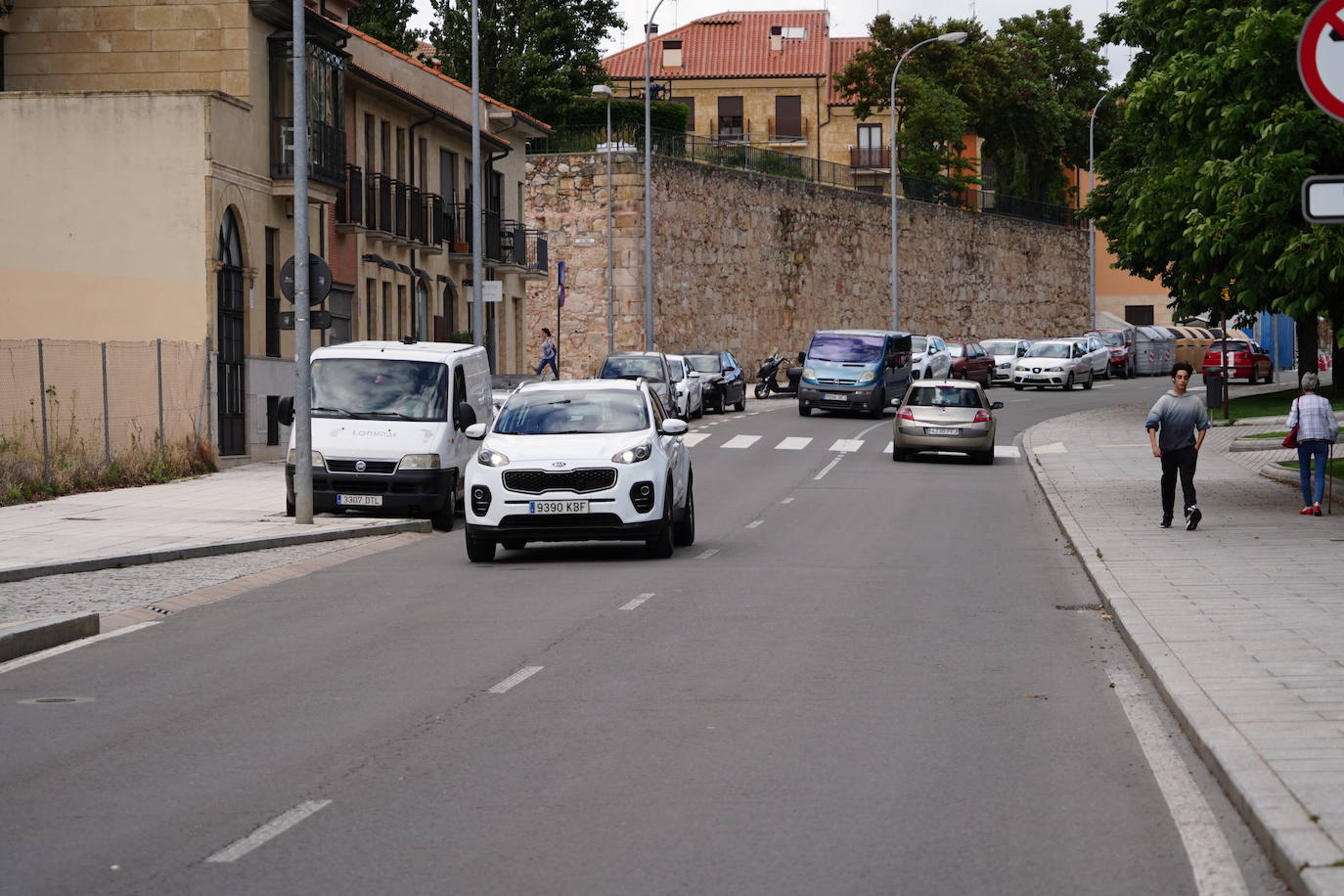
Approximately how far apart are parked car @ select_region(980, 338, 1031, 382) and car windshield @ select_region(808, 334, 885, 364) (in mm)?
18547

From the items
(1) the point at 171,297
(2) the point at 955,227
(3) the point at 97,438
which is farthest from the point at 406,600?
(2) the point at 955,227

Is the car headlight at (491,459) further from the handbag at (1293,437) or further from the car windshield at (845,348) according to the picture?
the car windshield at (845,348)

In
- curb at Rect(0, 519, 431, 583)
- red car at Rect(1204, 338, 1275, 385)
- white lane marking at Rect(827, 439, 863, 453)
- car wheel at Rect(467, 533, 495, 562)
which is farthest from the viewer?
red car at Rect(1204, 338, 1275, 385)

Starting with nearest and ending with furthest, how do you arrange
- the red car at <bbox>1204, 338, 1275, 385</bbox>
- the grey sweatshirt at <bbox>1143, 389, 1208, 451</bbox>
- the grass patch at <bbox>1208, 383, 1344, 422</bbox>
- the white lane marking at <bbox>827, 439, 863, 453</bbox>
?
the grey sweatshirt at <bbox>1143, 389, 1208, 451</bbox>
the white lane marking at <bbox>827, 439, 863, 453</bbox>
the grass patch at <bbox>1208, 383, 1344, 422</bbox>
the red car at <bbox>1204, 338, 1275, 385</bbox>

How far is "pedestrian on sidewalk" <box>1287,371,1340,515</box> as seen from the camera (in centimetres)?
2186

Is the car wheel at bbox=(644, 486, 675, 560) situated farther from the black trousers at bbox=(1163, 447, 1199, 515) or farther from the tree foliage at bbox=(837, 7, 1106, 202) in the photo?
the tree foliage at bbox=(837, 7, 1106, 202)

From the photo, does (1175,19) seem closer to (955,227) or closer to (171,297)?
(171,297)

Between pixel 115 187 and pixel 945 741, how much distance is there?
25.6 metres

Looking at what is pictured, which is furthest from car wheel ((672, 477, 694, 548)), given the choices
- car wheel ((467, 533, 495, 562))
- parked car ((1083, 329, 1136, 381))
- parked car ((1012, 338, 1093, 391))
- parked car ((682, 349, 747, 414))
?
parked car ((1083, 329, 1136, 381))

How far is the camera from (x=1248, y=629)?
1222cm

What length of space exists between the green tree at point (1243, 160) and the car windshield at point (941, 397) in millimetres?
11331

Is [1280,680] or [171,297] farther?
[171,297]

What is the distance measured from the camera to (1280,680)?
10031 mm

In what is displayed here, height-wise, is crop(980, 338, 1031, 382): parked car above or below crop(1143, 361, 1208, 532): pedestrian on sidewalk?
above
